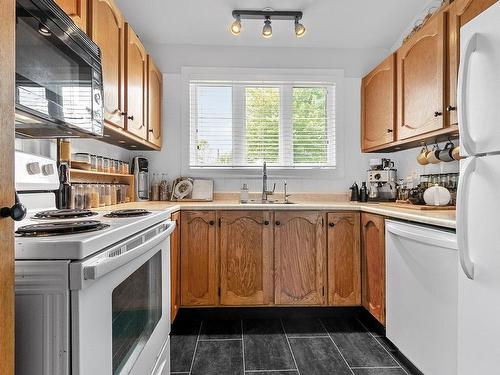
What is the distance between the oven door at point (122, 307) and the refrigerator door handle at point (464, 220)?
114 cm

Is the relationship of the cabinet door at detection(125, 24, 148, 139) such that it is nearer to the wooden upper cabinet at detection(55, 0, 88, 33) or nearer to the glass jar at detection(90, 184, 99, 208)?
the glass jar at detection(90, 184, 99, 208)

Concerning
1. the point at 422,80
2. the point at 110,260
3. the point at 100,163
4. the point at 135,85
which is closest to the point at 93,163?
the point at 100,163

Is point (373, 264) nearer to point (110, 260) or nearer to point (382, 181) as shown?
point (382, 181)

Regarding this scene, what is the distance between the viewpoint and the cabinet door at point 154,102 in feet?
8.38

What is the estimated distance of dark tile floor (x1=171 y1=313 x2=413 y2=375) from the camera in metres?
1.79

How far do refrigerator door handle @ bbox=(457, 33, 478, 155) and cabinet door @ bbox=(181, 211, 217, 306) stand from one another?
166 centimetres

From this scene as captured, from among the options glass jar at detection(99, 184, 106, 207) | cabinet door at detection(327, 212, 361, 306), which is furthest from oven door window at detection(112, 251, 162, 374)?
cabinet door at detection(327, 212, 361, 306)

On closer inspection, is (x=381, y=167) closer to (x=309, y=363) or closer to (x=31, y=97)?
(x=309, y=363)

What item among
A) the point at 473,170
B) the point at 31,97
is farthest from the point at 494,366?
the point at 31,97

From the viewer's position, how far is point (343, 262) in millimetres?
2414

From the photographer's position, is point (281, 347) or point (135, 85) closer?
point (281, 347)

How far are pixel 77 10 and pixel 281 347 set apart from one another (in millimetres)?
2141

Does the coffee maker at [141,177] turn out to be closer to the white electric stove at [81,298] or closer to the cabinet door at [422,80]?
the white electric stove at [81,298]

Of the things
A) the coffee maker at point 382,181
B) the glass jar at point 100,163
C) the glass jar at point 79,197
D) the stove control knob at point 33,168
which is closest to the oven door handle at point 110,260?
the stove control knob at point 33,168
